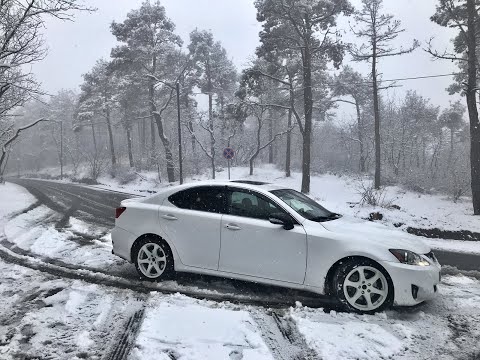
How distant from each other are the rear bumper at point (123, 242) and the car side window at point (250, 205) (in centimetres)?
168

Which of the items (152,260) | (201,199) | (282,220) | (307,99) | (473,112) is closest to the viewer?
(282,220)

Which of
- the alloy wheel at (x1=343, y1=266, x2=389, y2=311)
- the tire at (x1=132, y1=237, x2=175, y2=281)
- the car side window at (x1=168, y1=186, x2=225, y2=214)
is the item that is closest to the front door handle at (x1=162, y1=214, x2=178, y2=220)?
the car side window at (x1=168, y1=186, x2=225, y2=214)

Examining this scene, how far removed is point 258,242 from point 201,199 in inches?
44.9

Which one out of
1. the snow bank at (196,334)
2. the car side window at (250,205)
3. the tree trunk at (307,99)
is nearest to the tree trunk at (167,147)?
the tree trunk at (307,99)

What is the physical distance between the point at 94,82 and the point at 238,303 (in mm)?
49479

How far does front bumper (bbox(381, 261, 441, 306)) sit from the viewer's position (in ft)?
14.6

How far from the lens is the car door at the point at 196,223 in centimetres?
535

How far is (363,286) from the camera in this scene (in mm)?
4621

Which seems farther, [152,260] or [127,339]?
[152,260]

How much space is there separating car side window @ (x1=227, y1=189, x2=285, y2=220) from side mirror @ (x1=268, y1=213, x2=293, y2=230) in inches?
3.8

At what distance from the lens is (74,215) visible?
13398 mm

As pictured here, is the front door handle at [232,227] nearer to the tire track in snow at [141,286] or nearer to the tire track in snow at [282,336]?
the tire track in snow at [141,286]

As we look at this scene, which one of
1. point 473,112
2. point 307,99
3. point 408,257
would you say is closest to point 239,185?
point 408,257

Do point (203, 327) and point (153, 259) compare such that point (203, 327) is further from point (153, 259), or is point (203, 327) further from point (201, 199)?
point (201, 199)
